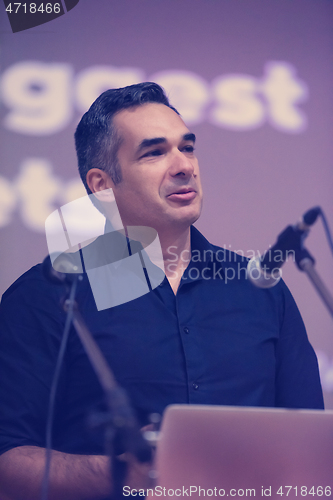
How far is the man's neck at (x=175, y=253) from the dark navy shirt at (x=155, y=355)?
0.05 m

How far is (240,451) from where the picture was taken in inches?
30.8

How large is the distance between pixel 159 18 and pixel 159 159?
2.39 feet

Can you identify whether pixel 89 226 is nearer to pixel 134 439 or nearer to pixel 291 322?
pixel 291 322

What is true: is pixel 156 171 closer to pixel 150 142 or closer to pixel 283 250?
pixel 150 142

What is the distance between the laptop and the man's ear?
104 centimetres

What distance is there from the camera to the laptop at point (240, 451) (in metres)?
0.76

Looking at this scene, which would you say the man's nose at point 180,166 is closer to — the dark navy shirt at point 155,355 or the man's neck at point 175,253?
the man's neck at point 175,253

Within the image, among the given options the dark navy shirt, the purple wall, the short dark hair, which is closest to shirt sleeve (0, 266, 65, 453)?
the dark navy shirt

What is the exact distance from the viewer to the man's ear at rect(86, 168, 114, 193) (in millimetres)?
1665

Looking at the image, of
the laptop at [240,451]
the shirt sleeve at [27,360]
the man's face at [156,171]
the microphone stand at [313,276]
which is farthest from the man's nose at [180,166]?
the laptop at [240,451]

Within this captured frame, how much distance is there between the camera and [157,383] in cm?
134

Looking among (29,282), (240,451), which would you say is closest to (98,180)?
(29,282)

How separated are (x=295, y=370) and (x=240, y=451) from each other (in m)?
0.76

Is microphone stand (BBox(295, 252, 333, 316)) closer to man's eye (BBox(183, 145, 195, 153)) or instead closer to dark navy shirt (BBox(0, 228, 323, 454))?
dark navy shirt (BBox(0, 228, 323, 454))
